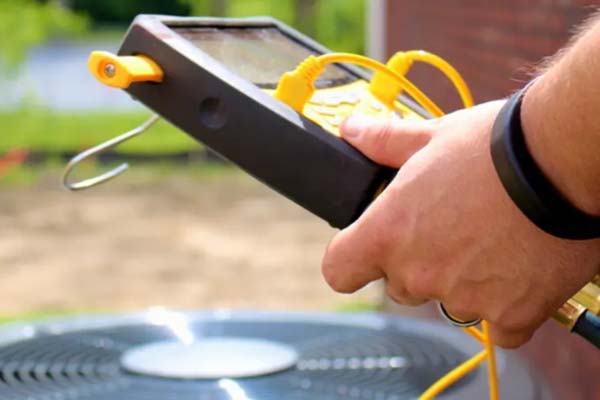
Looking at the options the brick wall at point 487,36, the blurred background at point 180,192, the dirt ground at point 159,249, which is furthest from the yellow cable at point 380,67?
the dirt ground at point 159,249

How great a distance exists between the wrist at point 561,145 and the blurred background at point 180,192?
0.71m

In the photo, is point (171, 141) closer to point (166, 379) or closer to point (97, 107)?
point (97, 107)

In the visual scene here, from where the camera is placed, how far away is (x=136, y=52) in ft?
4.48

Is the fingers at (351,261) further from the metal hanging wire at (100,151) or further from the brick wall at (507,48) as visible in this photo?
the brick wall at (507,48)

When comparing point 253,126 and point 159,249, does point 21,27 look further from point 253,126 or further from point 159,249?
point 253,126

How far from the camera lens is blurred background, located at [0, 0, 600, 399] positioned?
11.5 feet

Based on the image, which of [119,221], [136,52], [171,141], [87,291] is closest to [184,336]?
[136,52]

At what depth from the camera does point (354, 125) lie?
1.33 metres

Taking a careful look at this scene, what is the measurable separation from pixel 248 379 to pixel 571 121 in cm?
81

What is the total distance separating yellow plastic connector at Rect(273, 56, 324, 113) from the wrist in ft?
0.87

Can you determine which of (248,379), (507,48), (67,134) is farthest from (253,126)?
(67,134)

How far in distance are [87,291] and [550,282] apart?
5071 millimetres

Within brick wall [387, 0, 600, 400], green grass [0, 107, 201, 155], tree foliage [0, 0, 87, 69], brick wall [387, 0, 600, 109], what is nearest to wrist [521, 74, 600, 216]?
brick wall [387, 0, 600, 400]

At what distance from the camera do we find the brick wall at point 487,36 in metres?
3.02
